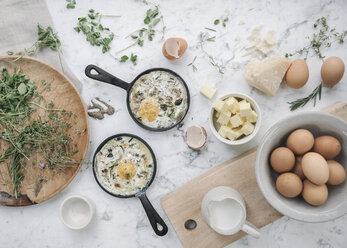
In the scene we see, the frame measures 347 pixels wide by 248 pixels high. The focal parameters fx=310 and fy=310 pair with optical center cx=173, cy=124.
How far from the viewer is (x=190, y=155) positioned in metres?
1.67

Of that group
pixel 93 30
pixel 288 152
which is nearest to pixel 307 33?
pixel 288 152

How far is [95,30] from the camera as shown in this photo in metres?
1.72

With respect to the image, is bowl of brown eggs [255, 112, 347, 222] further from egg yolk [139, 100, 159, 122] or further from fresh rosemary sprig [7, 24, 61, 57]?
fresh rosemary sprig [7, 24, 61, 57]

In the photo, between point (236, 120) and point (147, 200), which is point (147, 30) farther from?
point (147, 200)

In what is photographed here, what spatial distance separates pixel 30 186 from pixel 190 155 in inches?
34.5

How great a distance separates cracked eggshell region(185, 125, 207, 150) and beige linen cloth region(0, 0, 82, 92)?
65 cm

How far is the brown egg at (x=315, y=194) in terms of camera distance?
122 cm

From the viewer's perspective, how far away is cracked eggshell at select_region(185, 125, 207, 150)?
161 cm

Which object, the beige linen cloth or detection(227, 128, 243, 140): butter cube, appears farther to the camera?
the beige linen cloth

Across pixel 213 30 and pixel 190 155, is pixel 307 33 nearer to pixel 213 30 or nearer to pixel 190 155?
pixel 213 30

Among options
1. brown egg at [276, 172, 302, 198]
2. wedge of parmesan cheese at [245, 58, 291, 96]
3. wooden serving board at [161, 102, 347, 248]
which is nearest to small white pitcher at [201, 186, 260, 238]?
wooden serving board at [161, 102, 347, 248]

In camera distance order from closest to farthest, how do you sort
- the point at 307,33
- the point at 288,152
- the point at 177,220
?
the point at 288,152 < the point at 177,220 < the point at 307,33

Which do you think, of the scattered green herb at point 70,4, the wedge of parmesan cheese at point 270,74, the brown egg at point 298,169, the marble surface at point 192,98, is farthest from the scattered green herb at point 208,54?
the scattered green herb at point 70,4

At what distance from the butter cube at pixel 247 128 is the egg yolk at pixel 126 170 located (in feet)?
1.98
